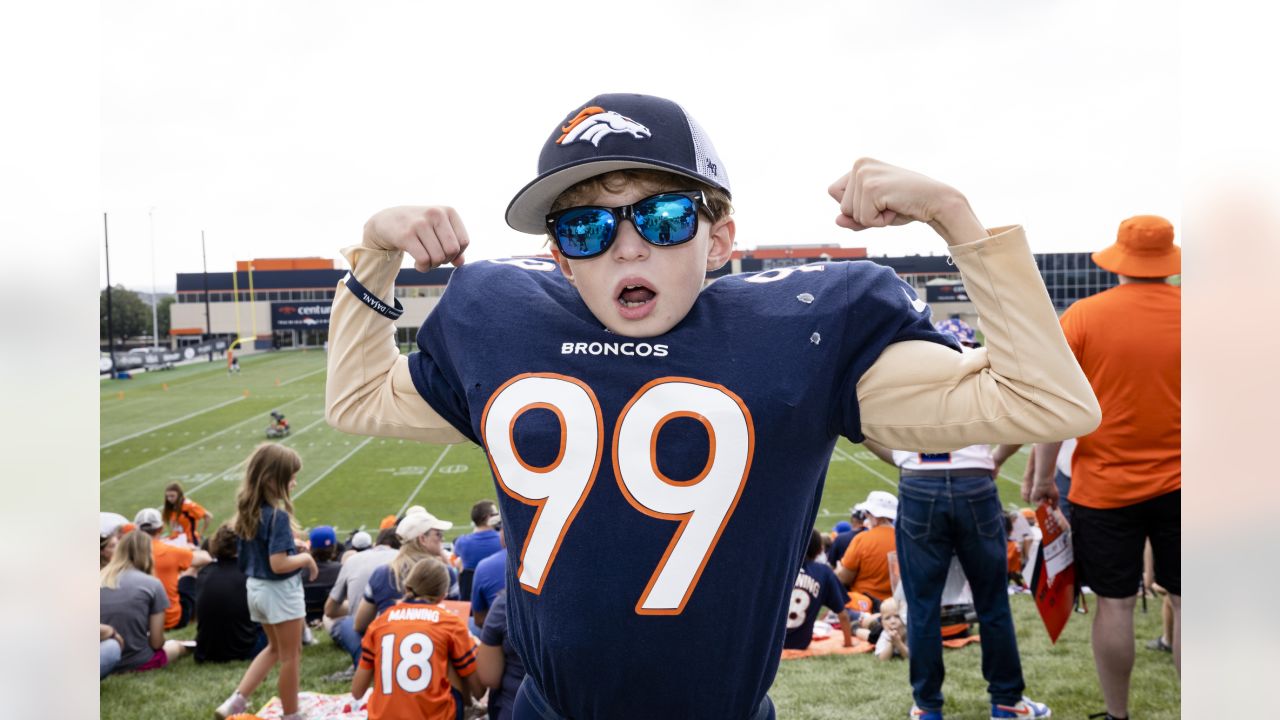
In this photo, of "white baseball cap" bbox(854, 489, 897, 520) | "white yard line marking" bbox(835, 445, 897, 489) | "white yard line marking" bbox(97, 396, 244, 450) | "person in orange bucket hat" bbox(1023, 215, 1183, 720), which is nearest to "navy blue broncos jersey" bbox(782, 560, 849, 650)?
"white baseball cap" bbox(854, 489, 897, 520)

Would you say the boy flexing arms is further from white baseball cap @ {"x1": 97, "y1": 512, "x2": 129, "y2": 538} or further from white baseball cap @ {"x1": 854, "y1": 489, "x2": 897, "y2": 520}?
white baseball cap @ {"x1": 97, "y1": 512, "x2": 129, "y2": 538}

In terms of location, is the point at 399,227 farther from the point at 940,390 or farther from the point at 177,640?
the point at 177,640

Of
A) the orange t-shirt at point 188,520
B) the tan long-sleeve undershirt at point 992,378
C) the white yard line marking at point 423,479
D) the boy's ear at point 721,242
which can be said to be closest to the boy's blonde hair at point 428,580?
the boy's ear at point 721,242

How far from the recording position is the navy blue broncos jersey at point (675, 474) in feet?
4.42

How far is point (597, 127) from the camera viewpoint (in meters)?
1.43

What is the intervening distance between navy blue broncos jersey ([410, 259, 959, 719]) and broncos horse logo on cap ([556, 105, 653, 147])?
289mm

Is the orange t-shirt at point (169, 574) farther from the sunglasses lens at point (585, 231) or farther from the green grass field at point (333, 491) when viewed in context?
the sunglasses lens at point (585, 231)

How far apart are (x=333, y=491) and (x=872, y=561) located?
12292mm

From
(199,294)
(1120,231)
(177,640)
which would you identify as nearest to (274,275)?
(199,294)

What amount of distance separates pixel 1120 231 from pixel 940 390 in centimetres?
254

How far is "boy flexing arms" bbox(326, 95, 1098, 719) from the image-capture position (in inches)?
53.1

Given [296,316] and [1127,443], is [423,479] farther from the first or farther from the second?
[296,316]

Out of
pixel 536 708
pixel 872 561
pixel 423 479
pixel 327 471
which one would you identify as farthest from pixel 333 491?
pixel 536 708
